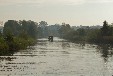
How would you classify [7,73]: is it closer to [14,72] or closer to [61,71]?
[14,72]

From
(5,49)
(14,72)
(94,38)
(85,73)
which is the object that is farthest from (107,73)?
(94,38)

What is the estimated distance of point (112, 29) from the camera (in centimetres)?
14962

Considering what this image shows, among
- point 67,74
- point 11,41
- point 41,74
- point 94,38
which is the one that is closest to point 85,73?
point 67,74

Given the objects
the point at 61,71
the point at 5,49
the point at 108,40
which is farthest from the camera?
the point at 108,40

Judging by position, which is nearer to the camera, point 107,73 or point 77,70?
point 107,73

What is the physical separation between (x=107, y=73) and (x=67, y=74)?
5105mm

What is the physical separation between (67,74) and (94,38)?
113669 millimetres

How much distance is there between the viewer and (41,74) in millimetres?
43625

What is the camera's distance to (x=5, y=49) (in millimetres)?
80062

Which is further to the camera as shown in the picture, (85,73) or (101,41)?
(101,41)

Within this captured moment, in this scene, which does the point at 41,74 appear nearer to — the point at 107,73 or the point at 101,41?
the point at 107,73

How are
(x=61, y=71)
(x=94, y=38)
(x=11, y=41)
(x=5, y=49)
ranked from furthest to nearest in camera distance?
(x=94, y=38) → (x=11, y=41) → (x=5, y=49) → (x=61, y=71)

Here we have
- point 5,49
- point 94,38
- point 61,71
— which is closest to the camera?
point 61,71

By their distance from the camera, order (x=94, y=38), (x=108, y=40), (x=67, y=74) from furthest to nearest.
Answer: (x=94, y=38) → (x=108, y=40) → (x=67, y=74)
